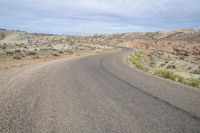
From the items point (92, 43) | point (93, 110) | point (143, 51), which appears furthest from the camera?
point (92, 43)

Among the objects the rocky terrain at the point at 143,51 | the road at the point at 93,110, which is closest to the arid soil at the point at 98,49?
the rocky terrain at the point at 143,51

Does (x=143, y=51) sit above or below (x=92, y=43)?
above

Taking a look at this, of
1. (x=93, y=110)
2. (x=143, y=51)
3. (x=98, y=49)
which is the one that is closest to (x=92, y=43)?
(x=98, y=49)

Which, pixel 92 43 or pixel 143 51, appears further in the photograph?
pixel 92 43

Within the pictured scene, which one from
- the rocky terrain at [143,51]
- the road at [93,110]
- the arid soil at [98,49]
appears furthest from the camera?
the arid soil at [98,49]

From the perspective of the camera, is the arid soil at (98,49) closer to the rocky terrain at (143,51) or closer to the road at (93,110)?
the rocky terrain at (143,51)

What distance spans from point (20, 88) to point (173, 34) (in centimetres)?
16639

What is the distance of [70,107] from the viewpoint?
29.7ft

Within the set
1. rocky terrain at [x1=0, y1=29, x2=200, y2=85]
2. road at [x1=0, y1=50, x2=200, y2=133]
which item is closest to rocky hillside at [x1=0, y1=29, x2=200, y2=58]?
rocky terrain at [x1=0, y1=29, x2=200, y2=85]

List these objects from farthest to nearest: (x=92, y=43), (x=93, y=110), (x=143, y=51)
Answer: (x=92, y=43) → (x=143, y=51) → (x=93, y=110)

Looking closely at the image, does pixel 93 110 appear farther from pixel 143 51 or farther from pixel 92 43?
pixel 92 43

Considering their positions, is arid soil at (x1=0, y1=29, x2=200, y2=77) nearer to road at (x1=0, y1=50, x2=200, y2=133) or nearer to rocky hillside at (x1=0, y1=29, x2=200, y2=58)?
rocky hillside at (x1=0, y1=29, x2=200, y2=58)

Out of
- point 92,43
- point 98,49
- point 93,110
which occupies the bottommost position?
point 92,43

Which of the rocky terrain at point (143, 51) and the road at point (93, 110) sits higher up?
the road at point (93, 110)
